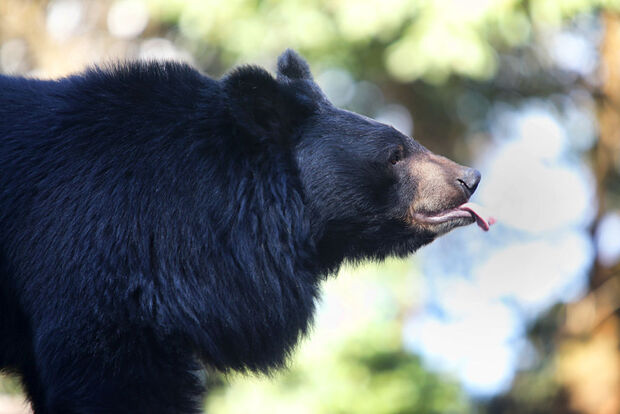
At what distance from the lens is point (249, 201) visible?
298 centimetres

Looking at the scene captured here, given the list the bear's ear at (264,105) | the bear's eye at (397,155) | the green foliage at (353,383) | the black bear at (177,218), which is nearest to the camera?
the black bear at (177,218)

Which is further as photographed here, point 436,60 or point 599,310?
point 599,310

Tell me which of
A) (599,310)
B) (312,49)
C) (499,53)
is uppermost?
(499,53)

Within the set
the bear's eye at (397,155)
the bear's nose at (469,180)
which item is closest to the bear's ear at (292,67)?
the bear's eye at (397,155)

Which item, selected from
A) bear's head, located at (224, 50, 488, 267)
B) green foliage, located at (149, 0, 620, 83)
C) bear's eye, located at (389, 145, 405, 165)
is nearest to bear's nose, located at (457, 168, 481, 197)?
bear's head, located at (224, 50, 488, 267)

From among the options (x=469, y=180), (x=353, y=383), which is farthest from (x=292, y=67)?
(x=353, y=383)

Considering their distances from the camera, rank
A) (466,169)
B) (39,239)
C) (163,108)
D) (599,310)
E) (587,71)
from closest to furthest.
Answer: (39,239), (163,108), (466,169), (599,310), (587,71)

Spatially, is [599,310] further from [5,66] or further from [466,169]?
[5,66]

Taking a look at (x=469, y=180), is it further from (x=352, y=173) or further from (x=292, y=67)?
(x=292, y=67)

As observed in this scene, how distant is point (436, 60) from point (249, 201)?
4044mm

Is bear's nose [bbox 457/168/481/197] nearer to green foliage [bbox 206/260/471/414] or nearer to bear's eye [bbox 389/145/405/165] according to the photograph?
bear's eye [bbox 389/145/405/165]

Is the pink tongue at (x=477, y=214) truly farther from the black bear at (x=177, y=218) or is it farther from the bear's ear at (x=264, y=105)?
the bear's ear at (x=264, y=105)

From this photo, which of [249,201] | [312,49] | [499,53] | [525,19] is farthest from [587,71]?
[249,201]

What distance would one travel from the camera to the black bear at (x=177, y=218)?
2.60m
